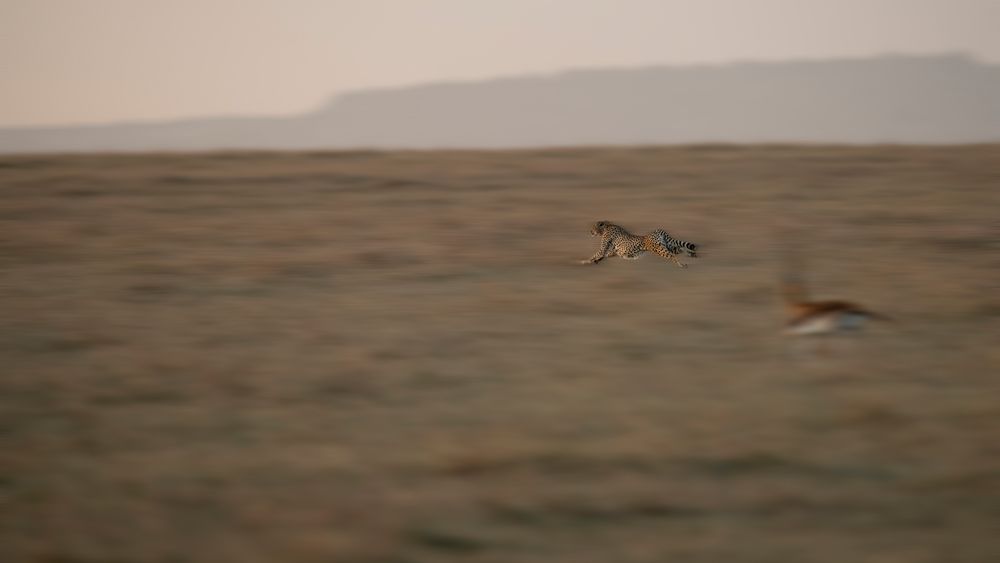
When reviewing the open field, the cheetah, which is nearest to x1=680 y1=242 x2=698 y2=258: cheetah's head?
the cheetah

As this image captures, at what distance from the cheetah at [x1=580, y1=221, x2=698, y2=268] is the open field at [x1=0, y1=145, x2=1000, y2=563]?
0.20m

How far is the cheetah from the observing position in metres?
10.8

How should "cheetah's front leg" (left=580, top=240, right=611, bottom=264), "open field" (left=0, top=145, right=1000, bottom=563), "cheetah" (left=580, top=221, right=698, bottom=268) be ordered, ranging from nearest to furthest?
1. "open field" (left=0, top=145, right=1000, bottom=563)
2. "cheetah" (left=580, top=221, right=698, bottom=268)
3. "cheetah's front leg" (left=580, top=240, right=611, bottom=264)

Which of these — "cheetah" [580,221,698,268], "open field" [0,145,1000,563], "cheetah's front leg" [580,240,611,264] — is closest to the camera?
"open field" [0,145,1000,563]

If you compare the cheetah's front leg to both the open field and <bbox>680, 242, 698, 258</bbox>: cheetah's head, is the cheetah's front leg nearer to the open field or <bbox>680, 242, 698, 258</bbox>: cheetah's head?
the open field

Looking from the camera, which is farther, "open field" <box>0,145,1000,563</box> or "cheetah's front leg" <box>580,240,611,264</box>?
"cheetah's front leg" <box>580,240,611,264</box>

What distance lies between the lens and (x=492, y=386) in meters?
7.00

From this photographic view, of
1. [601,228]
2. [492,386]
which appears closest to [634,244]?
[601,228]

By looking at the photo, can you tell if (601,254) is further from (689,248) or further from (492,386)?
(492,386)

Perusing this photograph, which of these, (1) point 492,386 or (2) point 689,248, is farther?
(2) point 689,248

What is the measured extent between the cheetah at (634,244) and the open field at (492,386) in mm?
199

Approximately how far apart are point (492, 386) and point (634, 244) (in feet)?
13.4

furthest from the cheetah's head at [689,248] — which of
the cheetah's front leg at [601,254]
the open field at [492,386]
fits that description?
the cheetah's front leg at [601,254]

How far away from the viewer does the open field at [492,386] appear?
15.9 feet
